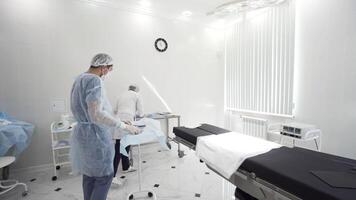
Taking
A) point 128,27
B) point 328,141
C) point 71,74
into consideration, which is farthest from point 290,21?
point 71,74

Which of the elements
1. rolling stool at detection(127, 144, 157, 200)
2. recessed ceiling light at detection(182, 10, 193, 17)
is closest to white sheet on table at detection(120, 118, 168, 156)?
rolling stool at detection(127, 144, 157, 200)

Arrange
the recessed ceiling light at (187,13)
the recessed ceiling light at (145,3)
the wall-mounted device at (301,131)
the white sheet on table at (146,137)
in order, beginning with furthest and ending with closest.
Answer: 1. the recessed ceiling light at (187,13)
2. the recessed ceiling light at (145,3)
3. the wall-mounted device at (301,131)
4. the white sheet on table at (146,137)

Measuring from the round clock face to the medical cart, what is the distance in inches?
84.2

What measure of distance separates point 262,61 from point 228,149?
7.97ft

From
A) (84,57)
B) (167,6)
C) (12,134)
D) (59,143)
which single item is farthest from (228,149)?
(167,6)

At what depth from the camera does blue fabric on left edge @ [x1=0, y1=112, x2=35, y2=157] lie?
223 cm

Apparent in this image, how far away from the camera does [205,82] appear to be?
14.4ft

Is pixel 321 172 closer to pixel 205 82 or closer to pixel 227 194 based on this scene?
pixel 227 194

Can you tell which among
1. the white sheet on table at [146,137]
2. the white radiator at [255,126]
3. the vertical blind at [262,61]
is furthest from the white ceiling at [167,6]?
the white sheet on table at [146,137]

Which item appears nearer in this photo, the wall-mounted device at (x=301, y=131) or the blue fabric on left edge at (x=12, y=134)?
the wall-mounted device at (x=301, y=131)

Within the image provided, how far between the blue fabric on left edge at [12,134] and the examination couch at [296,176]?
8.54 ft

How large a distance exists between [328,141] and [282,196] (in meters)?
1.99

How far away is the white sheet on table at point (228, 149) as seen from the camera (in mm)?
1437

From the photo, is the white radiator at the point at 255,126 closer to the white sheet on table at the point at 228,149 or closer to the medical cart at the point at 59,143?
the white sheet on table at the point at 228,149
